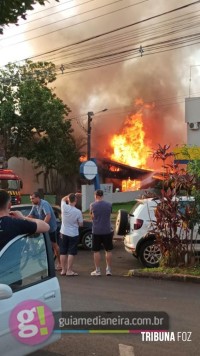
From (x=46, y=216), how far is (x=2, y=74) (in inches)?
1171

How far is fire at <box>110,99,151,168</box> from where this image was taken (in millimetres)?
43031

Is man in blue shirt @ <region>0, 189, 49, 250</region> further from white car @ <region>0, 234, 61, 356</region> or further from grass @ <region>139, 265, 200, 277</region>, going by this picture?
grass @ <region>139, 265, 200, 277</region>

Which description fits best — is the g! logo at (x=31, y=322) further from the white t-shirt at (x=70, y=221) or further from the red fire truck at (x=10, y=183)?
the red fire truck at (x=10, y=183)

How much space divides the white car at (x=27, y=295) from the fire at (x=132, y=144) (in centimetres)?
3889

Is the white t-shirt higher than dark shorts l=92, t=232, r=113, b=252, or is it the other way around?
the white t-shirt

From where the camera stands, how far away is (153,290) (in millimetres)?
7453

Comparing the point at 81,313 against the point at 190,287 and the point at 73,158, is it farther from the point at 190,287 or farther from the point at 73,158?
the point at 73,158

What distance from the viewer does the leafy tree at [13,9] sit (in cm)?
709

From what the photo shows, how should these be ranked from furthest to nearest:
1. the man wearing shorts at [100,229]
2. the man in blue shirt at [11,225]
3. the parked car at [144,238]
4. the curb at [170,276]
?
1. the parked car at [144,238]
2. the man wearing shorts at [100,229]
3. the curb at [170,276]
4. the man in blue shirt at [11,225]

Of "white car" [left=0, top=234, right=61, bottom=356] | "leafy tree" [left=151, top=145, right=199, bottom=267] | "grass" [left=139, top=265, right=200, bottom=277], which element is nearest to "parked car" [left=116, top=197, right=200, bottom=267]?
"leafy tree" [left=151, top=145, right=199, bottom=267]

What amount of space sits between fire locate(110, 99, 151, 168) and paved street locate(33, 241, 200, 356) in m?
32.7

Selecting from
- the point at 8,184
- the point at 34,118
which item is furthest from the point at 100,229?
the point at 34,118

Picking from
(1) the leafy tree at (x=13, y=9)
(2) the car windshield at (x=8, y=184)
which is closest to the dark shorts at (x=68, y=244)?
(1) the leafy tree at (x=13, y=9)

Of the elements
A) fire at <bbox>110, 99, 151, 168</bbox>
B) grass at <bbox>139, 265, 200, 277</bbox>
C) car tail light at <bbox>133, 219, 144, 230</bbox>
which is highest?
fire at <bbox>110, 99, 151, 168</bbox>
